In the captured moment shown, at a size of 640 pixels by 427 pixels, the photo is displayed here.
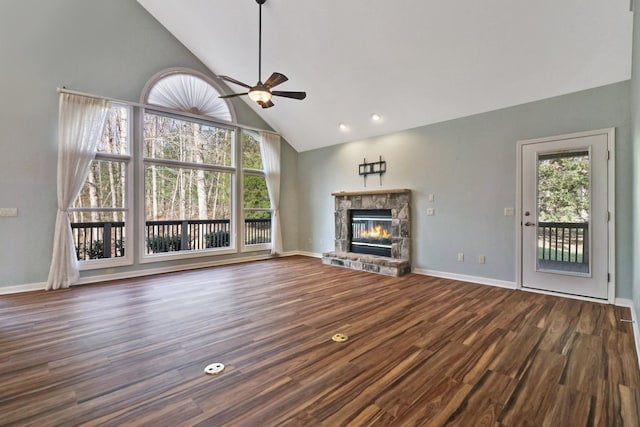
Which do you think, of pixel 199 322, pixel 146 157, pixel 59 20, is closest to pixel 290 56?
pixel 146 157

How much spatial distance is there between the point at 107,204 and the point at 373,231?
186 inches

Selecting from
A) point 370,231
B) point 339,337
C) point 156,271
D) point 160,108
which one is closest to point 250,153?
point 160,108

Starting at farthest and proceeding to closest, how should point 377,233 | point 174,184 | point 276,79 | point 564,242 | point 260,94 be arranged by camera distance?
point 377,233 < point 174,184 < point 564,242 < point 260,94 < point 276,79

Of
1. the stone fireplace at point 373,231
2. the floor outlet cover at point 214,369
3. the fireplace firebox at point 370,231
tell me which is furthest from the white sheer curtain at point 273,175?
the floor outlet cover at point 214,369

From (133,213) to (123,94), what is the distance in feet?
6.38

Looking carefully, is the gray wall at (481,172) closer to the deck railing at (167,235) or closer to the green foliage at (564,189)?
the green foliage at (564,189)

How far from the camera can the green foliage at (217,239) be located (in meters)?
5.81

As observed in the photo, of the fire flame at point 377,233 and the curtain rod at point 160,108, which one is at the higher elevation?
the curtain rod at point 160,108

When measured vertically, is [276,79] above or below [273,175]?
above

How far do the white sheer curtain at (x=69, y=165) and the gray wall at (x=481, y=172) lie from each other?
4.60 m

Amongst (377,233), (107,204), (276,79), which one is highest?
(276,79)

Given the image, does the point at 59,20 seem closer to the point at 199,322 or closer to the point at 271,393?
the point at 199,322

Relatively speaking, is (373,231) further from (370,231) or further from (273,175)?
(273,175)

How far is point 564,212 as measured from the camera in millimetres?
3688
